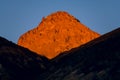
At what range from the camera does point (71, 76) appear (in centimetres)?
5872

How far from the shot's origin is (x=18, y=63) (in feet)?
231

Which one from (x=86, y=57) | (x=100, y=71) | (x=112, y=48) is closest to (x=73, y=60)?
(x=86, y=57)

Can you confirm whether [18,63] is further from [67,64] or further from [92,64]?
[92,64]

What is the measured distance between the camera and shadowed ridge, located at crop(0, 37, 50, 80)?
65019 millimetres

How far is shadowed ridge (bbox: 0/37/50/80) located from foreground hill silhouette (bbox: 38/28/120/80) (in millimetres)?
2929

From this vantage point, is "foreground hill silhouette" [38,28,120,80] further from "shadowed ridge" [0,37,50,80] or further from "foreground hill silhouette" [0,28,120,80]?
"shadowed ridge" [0,37,50,80]

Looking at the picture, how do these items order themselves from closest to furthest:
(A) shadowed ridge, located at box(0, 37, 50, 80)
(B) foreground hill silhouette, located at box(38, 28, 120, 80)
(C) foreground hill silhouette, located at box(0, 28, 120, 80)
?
1. (B) foreground hill silhouette, located at box(38, 28, 120, 80)
2. (C) foreground hill silhouette, located at box(0, 28, 120, 80)
3. (A) shadowed ridge, located at box(0, 37, 50, 80)

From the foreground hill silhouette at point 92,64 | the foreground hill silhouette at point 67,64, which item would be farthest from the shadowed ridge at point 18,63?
the foreground hill silhouette at point 92,64

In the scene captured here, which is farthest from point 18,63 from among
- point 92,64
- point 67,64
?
point 92,64

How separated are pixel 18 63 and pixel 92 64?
1569 centimetres

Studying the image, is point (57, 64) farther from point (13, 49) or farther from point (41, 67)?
point (13, 49)

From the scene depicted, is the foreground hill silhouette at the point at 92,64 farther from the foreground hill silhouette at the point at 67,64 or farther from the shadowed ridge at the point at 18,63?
the shadowed ridge at the point at 18,63

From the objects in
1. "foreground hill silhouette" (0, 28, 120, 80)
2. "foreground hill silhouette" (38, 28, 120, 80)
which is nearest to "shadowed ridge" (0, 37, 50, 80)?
"foreground hill silhouette" (0, 28, 120, 80)

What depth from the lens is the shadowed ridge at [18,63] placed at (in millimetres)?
65019
